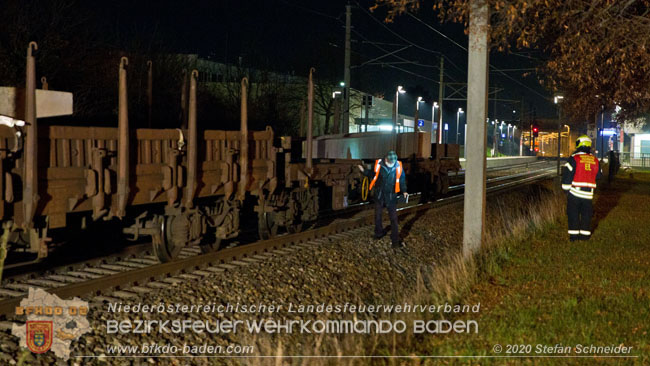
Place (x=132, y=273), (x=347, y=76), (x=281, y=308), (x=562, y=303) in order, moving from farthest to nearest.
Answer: (x=347, y=76), (x=132, y=273), (x=281, y=308), (x=562, y=303)

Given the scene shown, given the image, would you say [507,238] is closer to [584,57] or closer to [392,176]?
[392,176]

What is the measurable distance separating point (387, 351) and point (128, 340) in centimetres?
258

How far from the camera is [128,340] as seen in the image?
21.6 ft

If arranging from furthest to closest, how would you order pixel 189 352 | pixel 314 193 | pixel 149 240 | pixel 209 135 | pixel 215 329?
pixel 314 193 < pixel 149 240 < pixel 209 135 < pixel 215 329 < pixel 189 352

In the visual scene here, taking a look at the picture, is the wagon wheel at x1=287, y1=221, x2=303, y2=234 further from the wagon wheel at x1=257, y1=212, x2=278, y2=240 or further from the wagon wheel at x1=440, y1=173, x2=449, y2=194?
the wagon wheel at x1=440, y1=173, x2=449, y2=194

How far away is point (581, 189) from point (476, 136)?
2.54 meters

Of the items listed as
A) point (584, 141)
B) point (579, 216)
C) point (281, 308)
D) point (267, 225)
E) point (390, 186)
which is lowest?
point (281, 308)

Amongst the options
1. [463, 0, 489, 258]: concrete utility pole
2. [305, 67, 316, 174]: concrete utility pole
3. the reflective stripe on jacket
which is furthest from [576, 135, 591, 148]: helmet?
[305, 67, 316, 174]: concrete utility pole

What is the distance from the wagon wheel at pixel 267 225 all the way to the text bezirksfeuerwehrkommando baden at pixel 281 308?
405 cm

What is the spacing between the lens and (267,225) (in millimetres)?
12766

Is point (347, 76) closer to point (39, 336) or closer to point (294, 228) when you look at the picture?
point (294, 228)

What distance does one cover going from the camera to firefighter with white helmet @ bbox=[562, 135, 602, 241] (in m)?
12.0

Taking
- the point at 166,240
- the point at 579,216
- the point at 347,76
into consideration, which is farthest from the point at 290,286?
the point at 347,76

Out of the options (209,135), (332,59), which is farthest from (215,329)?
(332,59)
